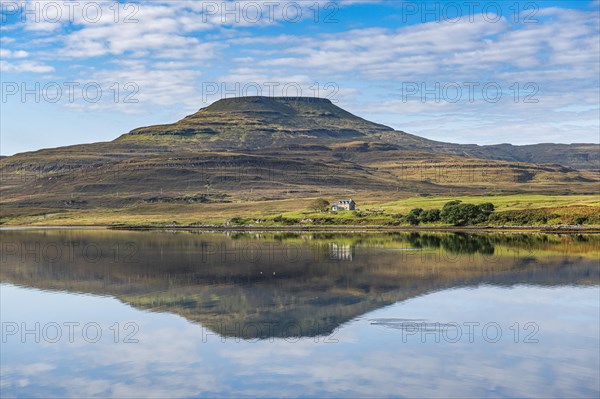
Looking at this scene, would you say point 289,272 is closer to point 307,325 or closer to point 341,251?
point 341,251

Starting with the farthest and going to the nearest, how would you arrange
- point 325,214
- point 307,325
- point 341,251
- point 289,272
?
point 325,214
point 341,251
point 289,272
point 307,325

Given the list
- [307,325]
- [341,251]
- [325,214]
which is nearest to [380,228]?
[325,214]

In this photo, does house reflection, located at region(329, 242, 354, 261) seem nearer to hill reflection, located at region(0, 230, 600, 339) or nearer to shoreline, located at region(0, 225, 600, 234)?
hill reflection, located at region(0, 230, 600, 339)

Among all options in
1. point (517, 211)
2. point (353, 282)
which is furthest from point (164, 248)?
point (517, 211)

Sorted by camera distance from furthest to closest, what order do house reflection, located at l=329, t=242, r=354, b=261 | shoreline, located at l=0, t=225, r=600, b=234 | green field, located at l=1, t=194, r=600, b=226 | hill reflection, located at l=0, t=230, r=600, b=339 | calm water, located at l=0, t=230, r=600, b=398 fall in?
green field, located at l=1, t=194, r=600, b=226
shoreline, located at l=0, t=225, r=600, b=234
house reflection, located at l=329, t=242, r=354, b=261
hill reflection, located at l=0, t=230, r=600, b=339
calm water, located at l=0, t=230, r=600, b=398

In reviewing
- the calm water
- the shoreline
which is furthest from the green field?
the calm water

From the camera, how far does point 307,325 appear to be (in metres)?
39.5

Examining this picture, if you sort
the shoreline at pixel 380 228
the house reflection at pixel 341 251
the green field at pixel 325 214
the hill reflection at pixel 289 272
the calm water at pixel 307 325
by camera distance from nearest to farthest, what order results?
the calm water at pixel 307 325 → the hill reflection at pixel 289 272 → the house reflection at pixel 341 251 → the shoreline at pixel 380 228 → the green field at pixel 325 214

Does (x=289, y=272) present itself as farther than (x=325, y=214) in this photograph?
No

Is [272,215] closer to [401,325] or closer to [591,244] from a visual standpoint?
[591,244]

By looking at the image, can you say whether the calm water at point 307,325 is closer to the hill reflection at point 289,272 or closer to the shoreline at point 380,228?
the hill reflection at point 289,272

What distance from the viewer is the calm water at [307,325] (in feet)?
94.2

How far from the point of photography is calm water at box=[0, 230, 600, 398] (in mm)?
28719

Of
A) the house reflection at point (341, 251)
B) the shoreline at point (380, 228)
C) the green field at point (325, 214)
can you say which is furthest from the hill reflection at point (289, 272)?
the green field at point (325, 214)
